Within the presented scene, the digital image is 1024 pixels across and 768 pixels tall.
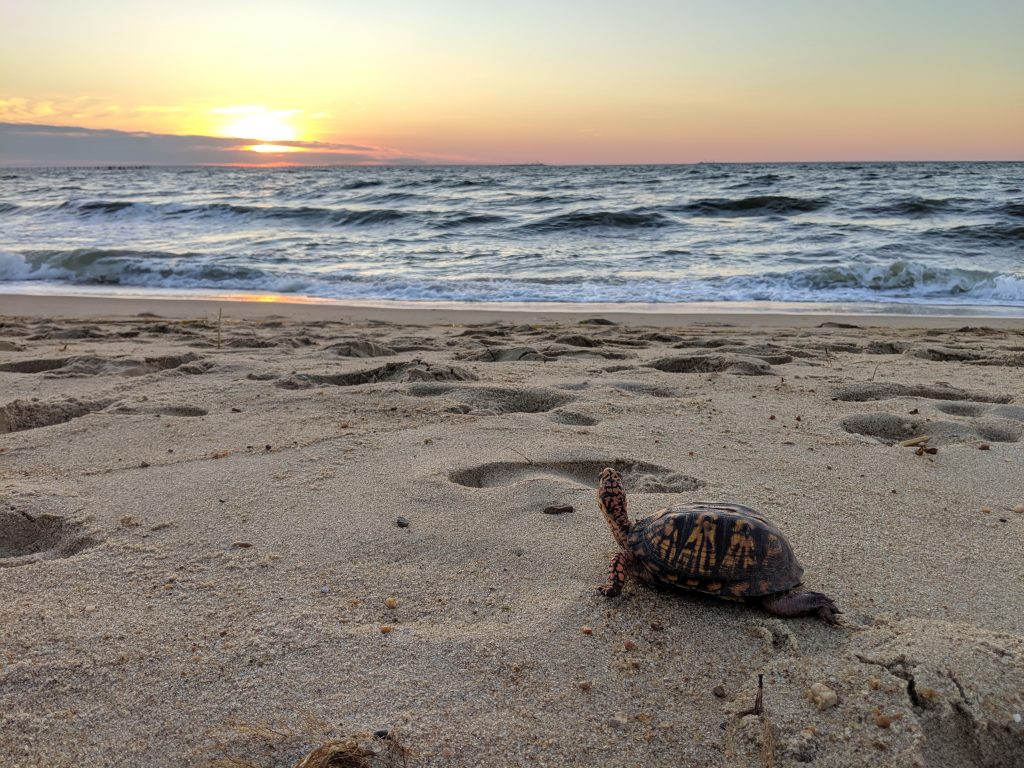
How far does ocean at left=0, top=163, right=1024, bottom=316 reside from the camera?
1120 cm

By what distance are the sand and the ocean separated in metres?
6.37

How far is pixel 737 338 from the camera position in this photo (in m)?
6.67

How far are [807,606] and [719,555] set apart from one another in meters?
0.27

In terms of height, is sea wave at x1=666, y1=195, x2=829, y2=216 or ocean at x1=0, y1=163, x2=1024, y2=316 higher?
sea wave at x1=666, y1=195, x2=829, y2=216

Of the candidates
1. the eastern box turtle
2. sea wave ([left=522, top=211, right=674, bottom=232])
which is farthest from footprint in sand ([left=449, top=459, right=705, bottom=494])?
sea wave ([left=522, top=211, right=674, bottom=232])

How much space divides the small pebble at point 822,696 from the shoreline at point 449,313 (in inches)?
250

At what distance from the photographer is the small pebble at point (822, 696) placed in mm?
1733

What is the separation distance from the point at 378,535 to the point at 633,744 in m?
1.22

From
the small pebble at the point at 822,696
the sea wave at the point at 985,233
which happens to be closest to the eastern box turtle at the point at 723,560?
the small pebble at the point at 822,696

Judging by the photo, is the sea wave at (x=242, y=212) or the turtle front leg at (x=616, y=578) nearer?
the turtle front leg at (x=616, y=578)

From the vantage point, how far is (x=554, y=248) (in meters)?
16.3

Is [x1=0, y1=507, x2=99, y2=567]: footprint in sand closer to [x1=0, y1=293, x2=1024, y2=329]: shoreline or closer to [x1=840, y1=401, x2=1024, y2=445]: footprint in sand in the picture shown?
[x1=840, y1=401, x2=1024, y2=445]: footprint in sand

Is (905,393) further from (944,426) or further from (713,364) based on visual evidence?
(713,364)

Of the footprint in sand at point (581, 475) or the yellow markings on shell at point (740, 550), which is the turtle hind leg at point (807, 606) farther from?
the footprint in sand at point (581, 475)
